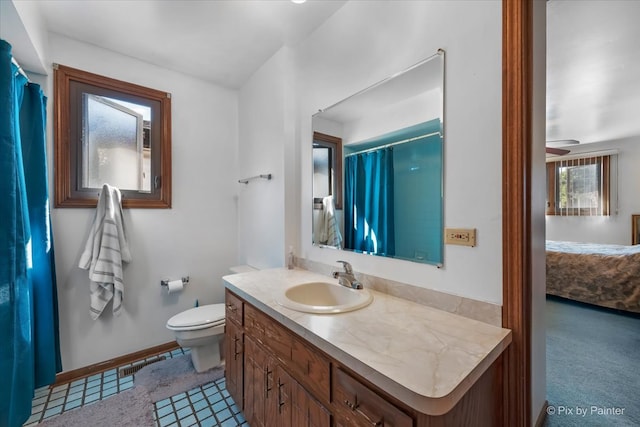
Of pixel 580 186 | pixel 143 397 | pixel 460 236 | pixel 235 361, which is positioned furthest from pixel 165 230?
pixel 580 186

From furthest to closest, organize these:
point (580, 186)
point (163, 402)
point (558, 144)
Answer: point (580, 186) → point (558, 144) → point (163, 402)

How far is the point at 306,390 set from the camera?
102 centimetres

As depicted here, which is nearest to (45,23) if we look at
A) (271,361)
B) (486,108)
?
(271,361)

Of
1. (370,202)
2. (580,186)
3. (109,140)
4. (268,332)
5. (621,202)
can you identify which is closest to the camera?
(268,332)

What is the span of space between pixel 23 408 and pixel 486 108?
287 centimetres

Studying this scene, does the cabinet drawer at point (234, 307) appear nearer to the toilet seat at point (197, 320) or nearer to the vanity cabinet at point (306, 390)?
the vanity cabinet at point (306, 390)

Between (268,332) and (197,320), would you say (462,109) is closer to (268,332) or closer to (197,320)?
(268,332)

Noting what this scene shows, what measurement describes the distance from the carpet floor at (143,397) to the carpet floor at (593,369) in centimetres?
232

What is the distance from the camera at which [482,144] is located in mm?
1079

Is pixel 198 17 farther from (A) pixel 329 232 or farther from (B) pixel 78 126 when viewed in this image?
(A) pixel 329 232

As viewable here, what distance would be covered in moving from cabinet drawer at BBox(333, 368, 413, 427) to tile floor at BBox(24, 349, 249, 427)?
41.3 inches

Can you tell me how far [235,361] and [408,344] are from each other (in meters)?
1.21

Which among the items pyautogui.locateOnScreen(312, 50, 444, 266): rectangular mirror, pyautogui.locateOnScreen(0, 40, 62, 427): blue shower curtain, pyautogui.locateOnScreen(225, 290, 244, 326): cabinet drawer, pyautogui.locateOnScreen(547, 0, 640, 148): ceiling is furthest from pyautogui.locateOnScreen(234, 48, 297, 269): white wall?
pyautogui.locateOnScreen(547, 0, 640, 148): ceiling

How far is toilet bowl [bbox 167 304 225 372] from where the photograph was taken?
1.89 m
